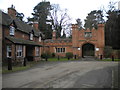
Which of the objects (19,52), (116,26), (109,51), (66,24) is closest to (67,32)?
(66,24)

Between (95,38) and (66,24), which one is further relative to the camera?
(66,24)

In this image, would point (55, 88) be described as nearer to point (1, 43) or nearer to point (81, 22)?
point (1, 43)

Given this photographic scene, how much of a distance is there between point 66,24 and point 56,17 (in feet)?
15.2

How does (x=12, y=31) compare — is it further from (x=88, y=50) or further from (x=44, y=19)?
(x=44, y=19)

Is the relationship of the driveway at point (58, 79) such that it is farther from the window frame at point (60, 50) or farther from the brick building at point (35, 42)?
the window frame at point (60, 50)

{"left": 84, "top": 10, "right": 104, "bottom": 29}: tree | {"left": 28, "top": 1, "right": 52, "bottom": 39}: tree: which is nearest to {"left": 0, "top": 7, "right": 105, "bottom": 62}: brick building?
{"left": 28, "top": 1, "right": 52, "bottom": 39}: tree

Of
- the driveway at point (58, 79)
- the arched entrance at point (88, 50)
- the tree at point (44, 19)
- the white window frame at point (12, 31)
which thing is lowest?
the driveway at point (58, 79)

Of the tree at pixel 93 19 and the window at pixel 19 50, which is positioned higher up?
the tree at pixel 93 19

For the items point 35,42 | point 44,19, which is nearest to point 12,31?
point 35,42

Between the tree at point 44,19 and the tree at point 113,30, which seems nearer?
the tree at point 113,30

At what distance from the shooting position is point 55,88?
903cm

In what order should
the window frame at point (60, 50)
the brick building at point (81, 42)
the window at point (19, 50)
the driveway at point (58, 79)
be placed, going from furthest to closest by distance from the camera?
the window frame at point (60, 50)
the brick building at point (81, 42)
the window at point (19, 50)
the driveway at point (58, 79)

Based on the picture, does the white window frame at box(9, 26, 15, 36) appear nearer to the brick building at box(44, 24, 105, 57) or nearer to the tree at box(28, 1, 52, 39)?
the brick building at box(44, 24, 105, 57)

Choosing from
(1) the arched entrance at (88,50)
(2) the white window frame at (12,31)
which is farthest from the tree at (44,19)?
(2) the white window frame at (12,31)
